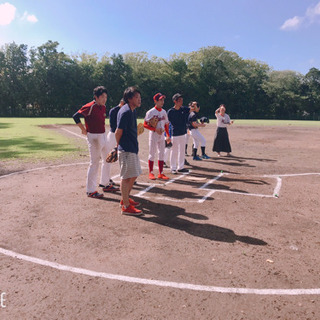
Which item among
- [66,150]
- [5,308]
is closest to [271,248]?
[5,308]

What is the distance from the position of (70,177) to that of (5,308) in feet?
19.8

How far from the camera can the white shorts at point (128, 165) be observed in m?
5.81

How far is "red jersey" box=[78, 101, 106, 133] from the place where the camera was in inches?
268

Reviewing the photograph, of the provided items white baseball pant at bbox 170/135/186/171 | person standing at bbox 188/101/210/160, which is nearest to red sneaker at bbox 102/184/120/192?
white baseball pant at bbox 170/135/186/171

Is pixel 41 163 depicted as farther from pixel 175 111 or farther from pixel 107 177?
pixel 175 111

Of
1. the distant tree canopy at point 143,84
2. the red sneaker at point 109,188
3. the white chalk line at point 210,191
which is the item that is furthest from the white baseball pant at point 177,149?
the distant tree canopy at point 143,84

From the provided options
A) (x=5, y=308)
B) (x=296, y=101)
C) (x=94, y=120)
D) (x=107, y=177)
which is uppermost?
(x=296, y=101)

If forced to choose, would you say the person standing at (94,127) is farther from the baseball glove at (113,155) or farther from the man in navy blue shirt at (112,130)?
the baseball glove at (113,155)

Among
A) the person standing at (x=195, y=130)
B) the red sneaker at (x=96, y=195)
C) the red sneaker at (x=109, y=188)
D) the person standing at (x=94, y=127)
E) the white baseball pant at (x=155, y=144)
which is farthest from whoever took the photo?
the person standing at (x=195, y=130)

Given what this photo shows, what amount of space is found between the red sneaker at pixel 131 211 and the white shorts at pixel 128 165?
2.15 ft

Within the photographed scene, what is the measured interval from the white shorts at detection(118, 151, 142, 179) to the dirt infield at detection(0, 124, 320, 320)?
87cm

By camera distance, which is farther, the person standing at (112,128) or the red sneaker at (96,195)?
the person standing at (112,128)

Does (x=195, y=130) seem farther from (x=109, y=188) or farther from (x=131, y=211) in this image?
(x=131, y=211)

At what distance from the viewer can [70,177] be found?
9.09 metres
